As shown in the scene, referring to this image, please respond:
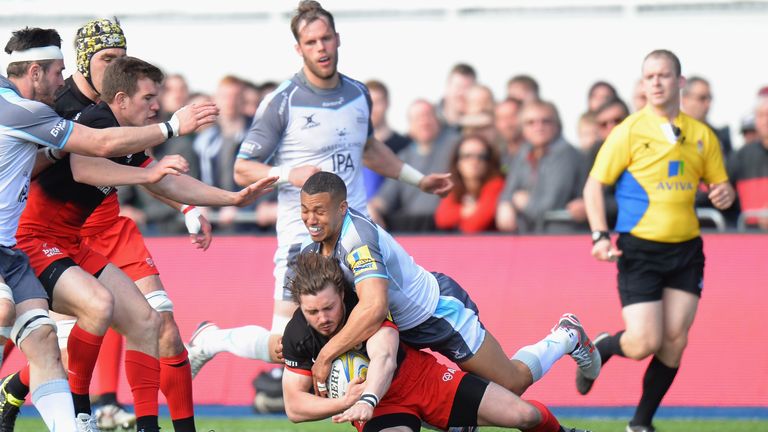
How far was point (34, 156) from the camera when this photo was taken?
26.7 ft

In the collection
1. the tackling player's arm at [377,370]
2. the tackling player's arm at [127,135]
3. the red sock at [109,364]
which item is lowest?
the red sock at [109,364]

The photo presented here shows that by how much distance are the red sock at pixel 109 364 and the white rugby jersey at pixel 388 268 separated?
2.88 metres

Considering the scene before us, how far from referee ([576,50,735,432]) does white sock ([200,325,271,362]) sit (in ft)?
8.28

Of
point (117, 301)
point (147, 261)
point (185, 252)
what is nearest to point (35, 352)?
point (117, 301)

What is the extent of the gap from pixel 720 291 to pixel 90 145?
6.15 metres

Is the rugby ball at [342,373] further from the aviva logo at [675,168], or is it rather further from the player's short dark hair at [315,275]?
the aviva logo at [675,168]

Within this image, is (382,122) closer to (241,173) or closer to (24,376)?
(241,173)

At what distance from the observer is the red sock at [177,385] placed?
8906 mm

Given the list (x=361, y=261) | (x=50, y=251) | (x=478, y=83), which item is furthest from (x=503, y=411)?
(x=478, y=83)

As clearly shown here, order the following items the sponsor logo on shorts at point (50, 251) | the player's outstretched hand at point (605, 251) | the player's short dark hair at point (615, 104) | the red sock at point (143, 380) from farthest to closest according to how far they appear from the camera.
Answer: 1. the player's short dark hair at point (615, 104)
2. the player's outstretched hand at point (605, 251)
3. the red sock at point (143, 380)
4. the sponsor logo on shorts at point (50, 251)

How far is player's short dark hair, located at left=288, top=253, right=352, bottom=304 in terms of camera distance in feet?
25.2

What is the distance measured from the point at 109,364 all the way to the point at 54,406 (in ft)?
8.84

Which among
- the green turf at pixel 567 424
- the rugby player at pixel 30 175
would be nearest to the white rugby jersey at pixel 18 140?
the rugby player at pixel 30 175

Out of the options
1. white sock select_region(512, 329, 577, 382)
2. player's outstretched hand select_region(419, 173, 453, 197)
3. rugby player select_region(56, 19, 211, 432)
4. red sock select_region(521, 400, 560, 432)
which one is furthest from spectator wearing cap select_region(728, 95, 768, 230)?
rugby player select_region(56, 19, 211, 432)
